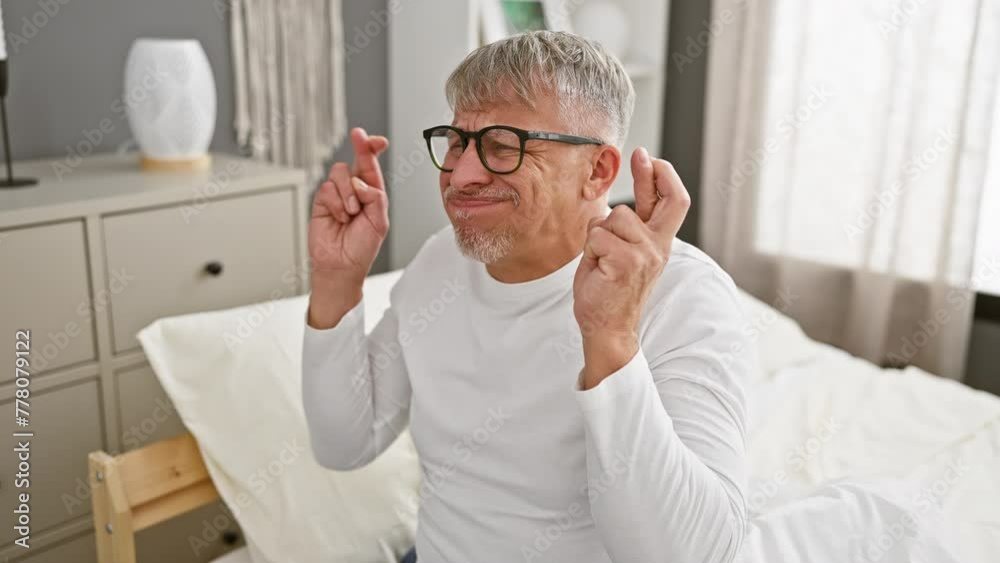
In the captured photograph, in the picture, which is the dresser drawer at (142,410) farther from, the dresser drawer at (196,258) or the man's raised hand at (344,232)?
the man's raised hand at (344,232)

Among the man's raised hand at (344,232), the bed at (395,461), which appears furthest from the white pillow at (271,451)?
the man's raised hand at (344,232)

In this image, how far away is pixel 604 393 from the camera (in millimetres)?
920

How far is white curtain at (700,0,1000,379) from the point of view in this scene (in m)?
2.22

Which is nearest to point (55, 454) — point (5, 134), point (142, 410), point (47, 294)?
point (142, 410)

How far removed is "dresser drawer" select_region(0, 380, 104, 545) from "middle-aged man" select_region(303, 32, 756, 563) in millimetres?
583

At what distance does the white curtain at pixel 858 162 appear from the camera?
7.27 feet

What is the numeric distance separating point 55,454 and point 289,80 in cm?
109

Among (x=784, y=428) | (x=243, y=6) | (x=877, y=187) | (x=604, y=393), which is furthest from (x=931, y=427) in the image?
(x=243, y=6)

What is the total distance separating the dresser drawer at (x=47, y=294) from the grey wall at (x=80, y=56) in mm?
442

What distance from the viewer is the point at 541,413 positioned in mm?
1152

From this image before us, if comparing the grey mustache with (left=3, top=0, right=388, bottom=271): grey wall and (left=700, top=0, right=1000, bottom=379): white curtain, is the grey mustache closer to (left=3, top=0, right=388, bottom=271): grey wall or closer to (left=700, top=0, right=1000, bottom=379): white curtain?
(left=3, top=0, right=388, bottom=271): grey wall

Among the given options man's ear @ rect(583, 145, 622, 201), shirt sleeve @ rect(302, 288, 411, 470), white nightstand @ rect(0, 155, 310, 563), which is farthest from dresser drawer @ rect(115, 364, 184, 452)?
man's ear @ rect(583, 145, 622, 201)

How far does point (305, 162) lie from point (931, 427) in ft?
5.19

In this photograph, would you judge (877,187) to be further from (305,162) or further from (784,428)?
(305,162)
